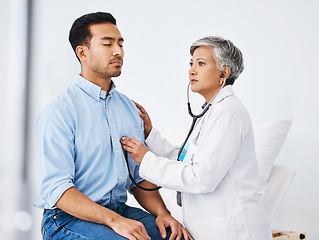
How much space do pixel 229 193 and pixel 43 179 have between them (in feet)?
2.24

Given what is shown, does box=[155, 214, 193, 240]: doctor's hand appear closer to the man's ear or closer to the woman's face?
the woman's face

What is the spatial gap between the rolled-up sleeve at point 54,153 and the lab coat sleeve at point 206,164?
0.94 ft

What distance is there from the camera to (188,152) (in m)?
1.62

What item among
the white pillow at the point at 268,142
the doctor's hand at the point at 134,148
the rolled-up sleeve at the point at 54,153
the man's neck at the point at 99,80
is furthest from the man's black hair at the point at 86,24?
the white pillow at the point at 268,142

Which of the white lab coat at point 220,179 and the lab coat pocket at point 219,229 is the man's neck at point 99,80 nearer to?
the white lab coat at point 220,179

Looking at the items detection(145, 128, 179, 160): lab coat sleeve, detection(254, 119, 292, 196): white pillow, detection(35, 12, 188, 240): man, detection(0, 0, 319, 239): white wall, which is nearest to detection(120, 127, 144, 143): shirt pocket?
detection(35, 12, 188, 240): man

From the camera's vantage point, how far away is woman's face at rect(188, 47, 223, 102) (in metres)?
1.75

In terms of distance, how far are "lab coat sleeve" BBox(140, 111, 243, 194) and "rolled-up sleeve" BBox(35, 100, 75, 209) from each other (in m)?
0.29

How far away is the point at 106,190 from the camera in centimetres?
146

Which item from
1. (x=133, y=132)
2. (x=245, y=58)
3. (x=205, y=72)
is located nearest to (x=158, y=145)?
(x=133, y=132)

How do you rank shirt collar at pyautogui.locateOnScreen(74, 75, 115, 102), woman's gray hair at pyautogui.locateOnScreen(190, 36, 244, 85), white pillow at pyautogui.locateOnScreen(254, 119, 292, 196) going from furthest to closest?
white pillow at pyautogui.locateOnScreen(254, 119, 292, 196)
woman's gray hair at pyautogui.locateOnScreen(190, 36, 244, 85)
shirt collar at pyautogui.locateOnScreen(74, 75, 115, 102)

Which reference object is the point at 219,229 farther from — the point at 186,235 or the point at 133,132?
the point at 133,132

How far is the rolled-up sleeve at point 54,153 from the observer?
1349 millimetres

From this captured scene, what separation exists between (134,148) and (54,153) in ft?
1.01
